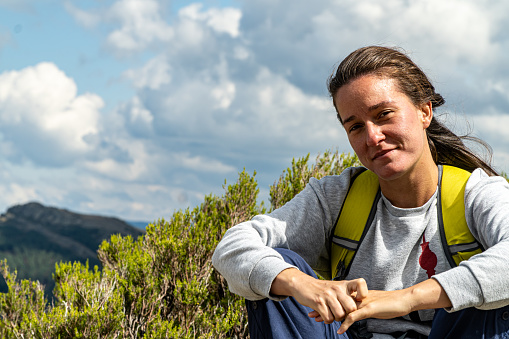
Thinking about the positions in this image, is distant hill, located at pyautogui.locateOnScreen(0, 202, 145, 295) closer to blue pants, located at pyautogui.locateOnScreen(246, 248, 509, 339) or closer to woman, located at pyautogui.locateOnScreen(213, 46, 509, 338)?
woman, located at pyautogui.locateOnScreen(213, 46, 509, 338)

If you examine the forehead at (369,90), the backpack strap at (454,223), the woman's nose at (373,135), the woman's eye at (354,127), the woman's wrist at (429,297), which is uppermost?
the forehead at (369,90)

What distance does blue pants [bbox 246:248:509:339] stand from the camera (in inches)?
90.7

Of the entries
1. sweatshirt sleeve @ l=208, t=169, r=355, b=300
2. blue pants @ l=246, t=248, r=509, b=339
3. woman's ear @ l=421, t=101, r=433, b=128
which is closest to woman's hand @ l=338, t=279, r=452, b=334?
blue pants @ l=246, t=248, r=509, b=339

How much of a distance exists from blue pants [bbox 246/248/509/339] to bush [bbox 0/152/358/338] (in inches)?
79.8

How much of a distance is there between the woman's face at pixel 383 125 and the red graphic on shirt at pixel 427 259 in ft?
1.31

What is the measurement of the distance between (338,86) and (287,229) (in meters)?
0.85

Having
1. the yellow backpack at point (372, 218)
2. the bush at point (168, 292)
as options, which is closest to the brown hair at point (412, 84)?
the yellow backpack at point (372, 218)

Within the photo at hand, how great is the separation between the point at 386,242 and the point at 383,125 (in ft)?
2.08

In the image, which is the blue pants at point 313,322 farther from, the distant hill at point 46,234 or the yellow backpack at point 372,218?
the distant hill at point 46,234

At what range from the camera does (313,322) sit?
248 centimetres

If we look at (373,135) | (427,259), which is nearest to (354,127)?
(373,135)

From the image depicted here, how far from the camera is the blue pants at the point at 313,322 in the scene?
2303 mm

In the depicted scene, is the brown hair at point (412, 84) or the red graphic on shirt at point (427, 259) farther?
the brown hair at point (412, 84)

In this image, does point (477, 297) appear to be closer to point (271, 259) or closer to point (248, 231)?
point (271, 259)
